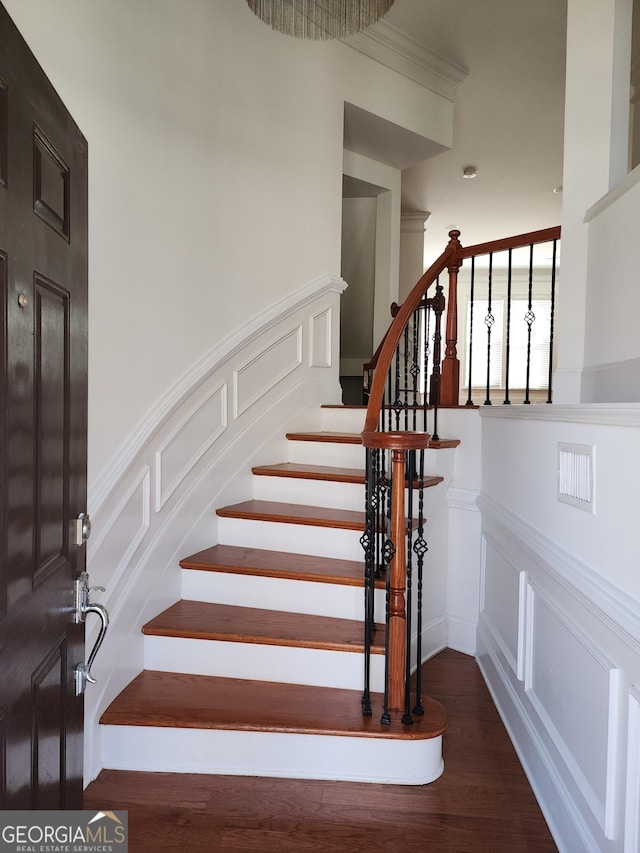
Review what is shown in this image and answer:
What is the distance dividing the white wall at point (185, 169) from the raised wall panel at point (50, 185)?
2.83 feet

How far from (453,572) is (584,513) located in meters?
1.58

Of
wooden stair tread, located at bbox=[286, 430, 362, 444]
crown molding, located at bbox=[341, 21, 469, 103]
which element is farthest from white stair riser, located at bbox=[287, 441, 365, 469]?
crown molding, located at bbox=[341, 21, 469, 103]

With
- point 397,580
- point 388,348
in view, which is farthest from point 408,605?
point 388,348

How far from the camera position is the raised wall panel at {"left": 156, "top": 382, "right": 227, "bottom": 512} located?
2.36 meters

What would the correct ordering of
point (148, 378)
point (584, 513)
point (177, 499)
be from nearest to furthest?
1. point (584, 513)
2. point (148, 378)
3. point (177, 499)

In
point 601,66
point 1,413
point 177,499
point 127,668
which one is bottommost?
point 127,668

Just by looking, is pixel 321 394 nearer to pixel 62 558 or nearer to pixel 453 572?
pixel 453 572

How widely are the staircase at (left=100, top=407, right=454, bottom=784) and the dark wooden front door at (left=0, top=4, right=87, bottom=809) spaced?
0.77 m

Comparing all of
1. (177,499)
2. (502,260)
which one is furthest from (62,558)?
(502,260)

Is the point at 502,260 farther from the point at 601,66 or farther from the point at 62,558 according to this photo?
the point at 62,558

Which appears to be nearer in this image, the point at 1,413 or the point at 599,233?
the point at 1,413

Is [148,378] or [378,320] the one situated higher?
[378,320]

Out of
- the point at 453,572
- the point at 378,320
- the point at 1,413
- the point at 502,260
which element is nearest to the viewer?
the point at 1,413

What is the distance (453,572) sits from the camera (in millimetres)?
2930
